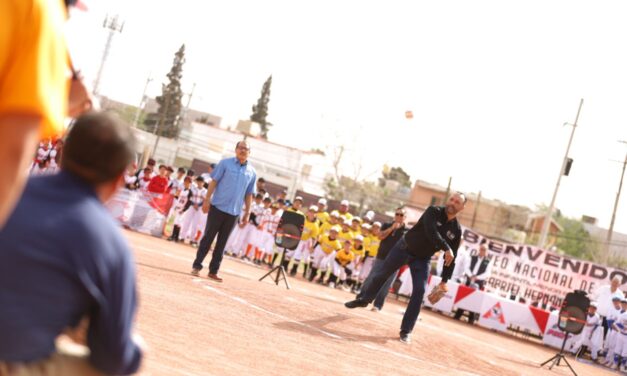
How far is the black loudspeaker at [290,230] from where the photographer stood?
60.8ft

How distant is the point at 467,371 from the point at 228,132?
100407 millimetres

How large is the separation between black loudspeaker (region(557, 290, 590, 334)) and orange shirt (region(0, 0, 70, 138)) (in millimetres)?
16693

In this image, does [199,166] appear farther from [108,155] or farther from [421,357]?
[108,155]

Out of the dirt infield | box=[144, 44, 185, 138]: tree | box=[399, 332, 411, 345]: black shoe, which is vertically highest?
box=[144, 44, 185, 138]: tree

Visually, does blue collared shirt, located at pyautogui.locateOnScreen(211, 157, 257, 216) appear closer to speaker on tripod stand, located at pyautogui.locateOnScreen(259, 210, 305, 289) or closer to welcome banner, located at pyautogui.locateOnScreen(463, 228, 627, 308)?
speaker on tripod stand, located at pyautogui.locateOnScreen(259, 210, 305, 289)

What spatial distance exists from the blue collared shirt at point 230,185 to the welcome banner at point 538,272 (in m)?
16.6

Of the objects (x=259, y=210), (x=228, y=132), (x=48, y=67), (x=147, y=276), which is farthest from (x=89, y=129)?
(x=228, y=132)

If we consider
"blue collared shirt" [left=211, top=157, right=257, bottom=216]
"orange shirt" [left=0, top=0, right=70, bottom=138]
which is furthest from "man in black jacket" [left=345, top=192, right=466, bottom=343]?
"orange shirt" [left=0, top=0, right=70, bottom=138]

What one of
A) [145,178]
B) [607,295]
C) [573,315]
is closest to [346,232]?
[145,178]

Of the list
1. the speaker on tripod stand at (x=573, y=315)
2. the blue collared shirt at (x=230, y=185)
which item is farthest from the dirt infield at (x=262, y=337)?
the speaker on tripod stand at (x=573, y=315)

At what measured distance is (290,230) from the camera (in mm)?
18688

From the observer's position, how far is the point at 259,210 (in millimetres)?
26344

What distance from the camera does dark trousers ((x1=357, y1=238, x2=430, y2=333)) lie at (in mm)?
12188

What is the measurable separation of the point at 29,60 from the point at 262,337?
683 cm
